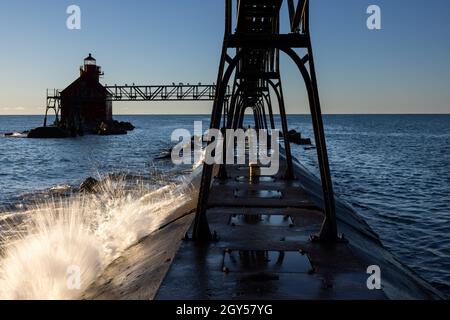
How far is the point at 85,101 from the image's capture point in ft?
219

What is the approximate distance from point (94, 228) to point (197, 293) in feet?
26.4

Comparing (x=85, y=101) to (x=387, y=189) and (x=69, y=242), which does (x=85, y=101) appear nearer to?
(x=387, y=189)

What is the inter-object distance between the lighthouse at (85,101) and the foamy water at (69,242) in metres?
52.5

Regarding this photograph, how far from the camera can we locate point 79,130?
68.3 m

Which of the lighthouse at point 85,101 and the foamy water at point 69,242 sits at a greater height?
the lighthouse at point 85,101

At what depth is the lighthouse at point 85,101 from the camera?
6506 centimetres

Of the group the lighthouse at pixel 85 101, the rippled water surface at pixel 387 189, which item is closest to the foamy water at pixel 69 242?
the rippled water surface at pixel 387 189

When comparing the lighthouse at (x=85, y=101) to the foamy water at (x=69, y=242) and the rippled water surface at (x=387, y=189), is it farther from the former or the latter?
the foamy water at (x=69, y=242)

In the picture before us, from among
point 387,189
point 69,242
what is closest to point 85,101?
point 387,189

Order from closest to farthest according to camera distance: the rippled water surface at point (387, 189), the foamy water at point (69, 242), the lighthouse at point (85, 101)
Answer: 1. the foamy water at point (69, 242)
2. the rippled water surface at point (387, 189)
3. the lighthouse at point (85, 101)

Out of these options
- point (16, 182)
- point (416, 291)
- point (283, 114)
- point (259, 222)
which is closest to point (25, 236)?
point (259, 222)

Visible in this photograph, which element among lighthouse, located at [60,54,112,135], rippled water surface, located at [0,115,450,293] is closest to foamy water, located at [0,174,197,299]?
rippled water surface, located at [0,115,450,293]

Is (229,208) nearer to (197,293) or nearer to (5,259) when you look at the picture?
(197,293)

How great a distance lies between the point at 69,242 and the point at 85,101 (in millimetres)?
61335
